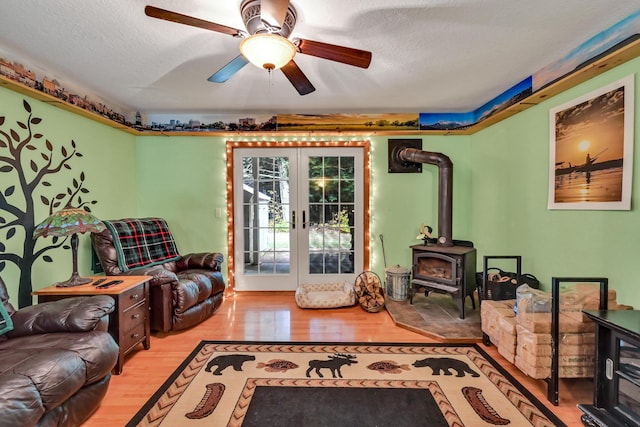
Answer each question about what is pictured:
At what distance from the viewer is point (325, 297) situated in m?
3.61

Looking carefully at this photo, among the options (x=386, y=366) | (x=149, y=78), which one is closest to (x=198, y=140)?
(x=149, y=78)

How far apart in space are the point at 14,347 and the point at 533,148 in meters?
4.21

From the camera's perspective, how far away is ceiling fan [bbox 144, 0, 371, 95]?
1.52 metres

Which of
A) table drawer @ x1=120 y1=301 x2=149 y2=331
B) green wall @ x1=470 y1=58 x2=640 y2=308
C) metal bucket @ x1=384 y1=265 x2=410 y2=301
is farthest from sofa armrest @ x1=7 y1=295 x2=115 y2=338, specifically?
green wall @ x1=470 y1=58 x2=640 y2=308

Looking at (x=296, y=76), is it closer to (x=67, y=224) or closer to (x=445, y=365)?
(x=67, y=224)

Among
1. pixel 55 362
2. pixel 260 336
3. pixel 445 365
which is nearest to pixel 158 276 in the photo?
pixel 260 336

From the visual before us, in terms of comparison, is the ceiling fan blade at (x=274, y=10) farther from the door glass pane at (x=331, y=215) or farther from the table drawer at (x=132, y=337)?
the door glass pane at (x=331, y=215)

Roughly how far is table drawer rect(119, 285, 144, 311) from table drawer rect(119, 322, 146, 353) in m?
0.20

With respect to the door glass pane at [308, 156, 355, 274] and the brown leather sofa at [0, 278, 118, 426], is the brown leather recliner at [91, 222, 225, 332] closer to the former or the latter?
the brown leather sofa at [0, 278, 118, 426]

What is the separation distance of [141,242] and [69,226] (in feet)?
3.14

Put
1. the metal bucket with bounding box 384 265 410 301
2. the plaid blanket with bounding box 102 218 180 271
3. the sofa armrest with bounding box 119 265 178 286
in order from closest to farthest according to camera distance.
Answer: the sofa armrest with bounding box 119 265 178 286 → the plaid blanket with bounding box 102 218 180 271 → the metal bucket with bounding box 384 265 410 301

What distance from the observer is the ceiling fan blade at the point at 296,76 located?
6.57ft

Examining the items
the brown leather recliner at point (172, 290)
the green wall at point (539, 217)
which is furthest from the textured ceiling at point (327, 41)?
the brown leather recliner at point (172, 290)

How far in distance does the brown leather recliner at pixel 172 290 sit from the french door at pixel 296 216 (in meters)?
0.91
